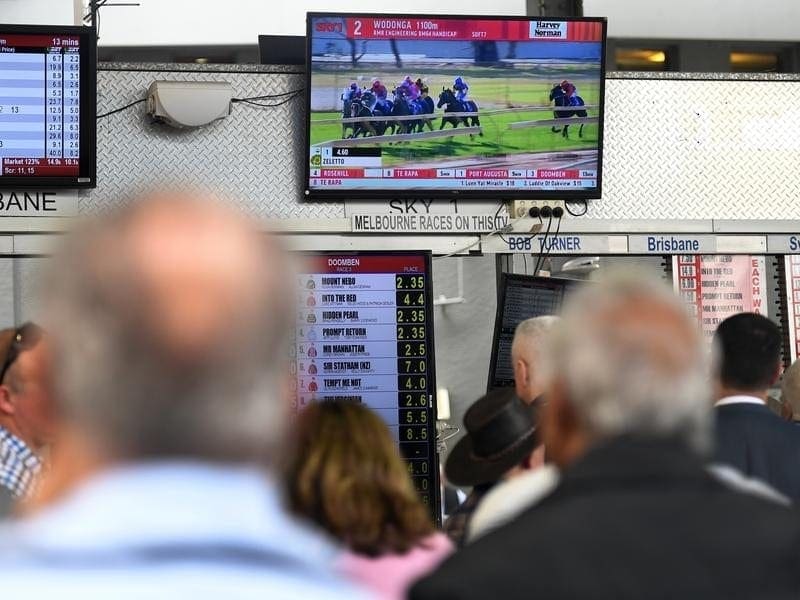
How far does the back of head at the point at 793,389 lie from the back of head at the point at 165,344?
4115mm

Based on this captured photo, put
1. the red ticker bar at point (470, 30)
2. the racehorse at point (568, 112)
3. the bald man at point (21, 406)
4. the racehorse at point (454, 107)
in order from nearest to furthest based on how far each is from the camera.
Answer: the bald man at point (21, 406), the red ticker bar at point (470, 30), the racehorse at point (454, 107), the racehorse at point (568, 112)

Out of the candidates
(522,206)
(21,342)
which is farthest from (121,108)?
(21,342)

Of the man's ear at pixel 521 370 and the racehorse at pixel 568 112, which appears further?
the racehorse at pixel 568 112

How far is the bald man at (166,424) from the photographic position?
3.83ft

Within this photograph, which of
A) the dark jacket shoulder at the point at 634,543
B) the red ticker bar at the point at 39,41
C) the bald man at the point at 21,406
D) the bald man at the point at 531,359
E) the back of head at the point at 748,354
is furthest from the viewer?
the red ticker bar at the point at 39,41

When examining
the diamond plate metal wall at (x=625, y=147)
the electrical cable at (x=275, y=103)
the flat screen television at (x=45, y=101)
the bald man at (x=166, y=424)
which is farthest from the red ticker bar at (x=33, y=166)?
the bald man at (x=166, y=424)

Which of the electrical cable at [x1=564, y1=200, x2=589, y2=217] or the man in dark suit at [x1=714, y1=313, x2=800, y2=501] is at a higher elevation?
the electrical cable at [x1=564, y1=200, x2=589, y2=217]

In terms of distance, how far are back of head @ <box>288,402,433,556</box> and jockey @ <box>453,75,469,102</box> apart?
3573mm

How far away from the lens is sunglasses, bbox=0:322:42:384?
3.77m

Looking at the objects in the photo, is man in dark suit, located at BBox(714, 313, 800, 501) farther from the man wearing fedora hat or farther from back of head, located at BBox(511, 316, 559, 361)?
back of head, located at BBox(511, 316, 559, 361)

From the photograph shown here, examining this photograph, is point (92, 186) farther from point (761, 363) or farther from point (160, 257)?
point (160, 257)

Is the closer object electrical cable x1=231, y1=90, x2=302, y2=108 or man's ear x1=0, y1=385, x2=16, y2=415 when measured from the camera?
man's ear x1=0, y1=385, x2=16, y2=415

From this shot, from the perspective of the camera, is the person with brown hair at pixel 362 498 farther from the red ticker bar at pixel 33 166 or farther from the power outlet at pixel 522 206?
the power outlet at pixel 522 206

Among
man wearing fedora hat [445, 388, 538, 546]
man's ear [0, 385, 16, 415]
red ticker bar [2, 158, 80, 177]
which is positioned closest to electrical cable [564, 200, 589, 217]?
red ticker bar [2, 158, 80, 177]
